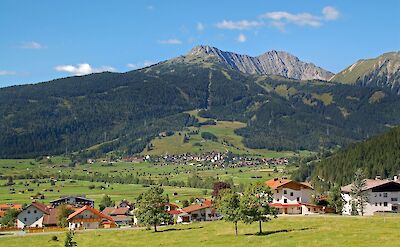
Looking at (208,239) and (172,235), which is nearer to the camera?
(208,239)

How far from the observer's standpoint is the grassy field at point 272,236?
6059 cm

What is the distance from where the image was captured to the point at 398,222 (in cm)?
7325

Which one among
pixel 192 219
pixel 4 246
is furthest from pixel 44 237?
pixel 192 219

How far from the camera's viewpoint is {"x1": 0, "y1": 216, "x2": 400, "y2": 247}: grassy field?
60.6 metres

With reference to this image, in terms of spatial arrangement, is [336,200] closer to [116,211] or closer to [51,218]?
[116,211]

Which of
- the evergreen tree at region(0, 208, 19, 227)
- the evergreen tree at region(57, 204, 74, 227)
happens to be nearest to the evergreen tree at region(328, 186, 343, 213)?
the evergreen tree at region(57, 204, 74, 227)

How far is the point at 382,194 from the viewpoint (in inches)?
4313

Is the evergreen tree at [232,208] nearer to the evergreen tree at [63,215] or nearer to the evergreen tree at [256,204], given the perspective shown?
the evergreen tree at [256,204]

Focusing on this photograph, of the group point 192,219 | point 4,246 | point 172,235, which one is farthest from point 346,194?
point 4,246

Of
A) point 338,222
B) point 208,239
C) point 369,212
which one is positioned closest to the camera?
point 208,239

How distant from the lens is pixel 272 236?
67.9 metres

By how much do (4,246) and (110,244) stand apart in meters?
16.3

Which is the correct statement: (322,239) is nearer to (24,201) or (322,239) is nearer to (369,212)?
(369,212)

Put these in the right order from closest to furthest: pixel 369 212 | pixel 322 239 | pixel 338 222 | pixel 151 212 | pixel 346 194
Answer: pixel 322 239, pixel 338 222, pixel 151 212, pixel 369 212, pixel 346 194
